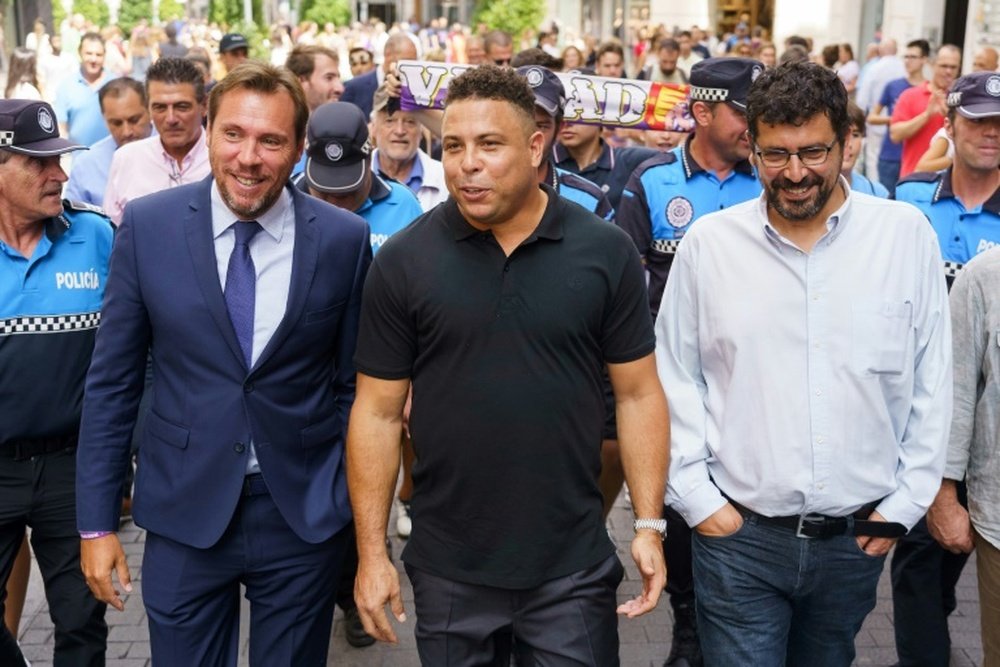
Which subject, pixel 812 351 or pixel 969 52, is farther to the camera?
pixel 969 52

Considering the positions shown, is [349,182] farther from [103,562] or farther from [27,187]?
[103,562]

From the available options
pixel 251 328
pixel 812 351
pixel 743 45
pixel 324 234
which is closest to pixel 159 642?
pixel 251 328

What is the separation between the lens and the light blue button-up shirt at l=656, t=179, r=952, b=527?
338 cm

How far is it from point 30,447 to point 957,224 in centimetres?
357

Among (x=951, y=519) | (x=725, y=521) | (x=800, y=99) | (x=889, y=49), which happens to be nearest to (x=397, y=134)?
(x=800, y=99)

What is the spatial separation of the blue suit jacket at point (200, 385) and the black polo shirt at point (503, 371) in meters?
0.25

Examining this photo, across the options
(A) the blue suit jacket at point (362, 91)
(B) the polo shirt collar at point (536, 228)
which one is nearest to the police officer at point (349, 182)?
(B) the polo shirt collar at point (536, 228)

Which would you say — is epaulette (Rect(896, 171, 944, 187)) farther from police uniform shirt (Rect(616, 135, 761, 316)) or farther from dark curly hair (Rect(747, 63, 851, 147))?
dark curly hair (Rect(747, 63, 851, 147))

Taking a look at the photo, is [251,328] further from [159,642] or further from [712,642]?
[712,642]

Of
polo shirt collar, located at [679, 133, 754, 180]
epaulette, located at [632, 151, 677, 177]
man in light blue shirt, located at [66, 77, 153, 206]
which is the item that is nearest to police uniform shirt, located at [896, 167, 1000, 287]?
polo shirt collar, located at [679, 133, 754, 180]

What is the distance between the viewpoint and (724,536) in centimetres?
356

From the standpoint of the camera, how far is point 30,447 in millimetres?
4180

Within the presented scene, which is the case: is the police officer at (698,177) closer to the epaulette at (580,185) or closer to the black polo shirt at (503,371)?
the epaulette at (580,185)

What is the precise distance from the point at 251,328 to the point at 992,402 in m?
2.12
